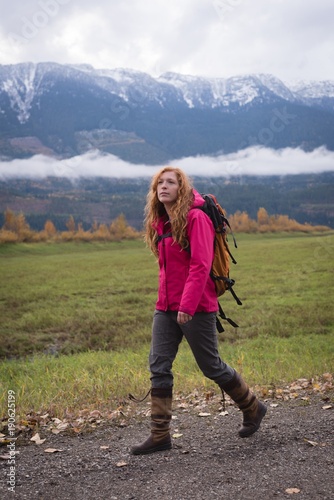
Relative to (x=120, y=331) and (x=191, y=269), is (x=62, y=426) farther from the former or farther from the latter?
(x=120, y=331)

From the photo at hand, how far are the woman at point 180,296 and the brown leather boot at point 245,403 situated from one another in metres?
0.01

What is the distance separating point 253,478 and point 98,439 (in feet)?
7.28

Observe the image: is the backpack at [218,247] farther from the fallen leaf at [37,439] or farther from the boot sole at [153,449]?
the fallen leaf at [37,439]

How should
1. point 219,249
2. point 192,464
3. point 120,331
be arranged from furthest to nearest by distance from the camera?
point 120,331 → point 219,249 → point 192,464

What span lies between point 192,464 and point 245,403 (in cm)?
121

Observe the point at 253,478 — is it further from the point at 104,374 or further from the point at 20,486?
the point at 104,374

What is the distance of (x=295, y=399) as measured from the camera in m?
8.32

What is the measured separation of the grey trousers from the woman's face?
4.33 ft

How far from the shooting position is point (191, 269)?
5898 millimetres

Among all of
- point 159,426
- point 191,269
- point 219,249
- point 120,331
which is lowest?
point 120,331

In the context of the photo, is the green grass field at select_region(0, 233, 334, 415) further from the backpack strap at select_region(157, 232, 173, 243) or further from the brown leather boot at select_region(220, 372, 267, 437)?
the backpack strap at select_region(157, 232, 173, 243)

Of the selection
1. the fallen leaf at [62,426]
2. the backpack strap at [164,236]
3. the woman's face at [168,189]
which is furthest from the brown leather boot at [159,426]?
the woman's face at [168,189]

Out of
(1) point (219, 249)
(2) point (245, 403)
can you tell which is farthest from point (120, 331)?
(1) point (219, 249)

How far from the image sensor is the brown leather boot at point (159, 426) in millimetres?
6069
